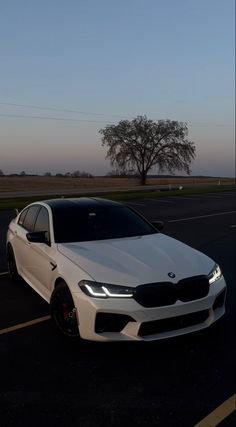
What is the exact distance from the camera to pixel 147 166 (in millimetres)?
64375

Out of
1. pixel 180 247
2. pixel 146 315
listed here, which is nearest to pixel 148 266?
pixel 146 315

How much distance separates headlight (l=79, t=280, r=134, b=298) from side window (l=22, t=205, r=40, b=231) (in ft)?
7.83

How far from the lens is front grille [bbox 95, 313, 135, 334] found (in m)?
4.08

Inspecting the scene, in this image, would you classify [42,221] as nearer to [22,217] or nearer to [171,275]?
[22,217]

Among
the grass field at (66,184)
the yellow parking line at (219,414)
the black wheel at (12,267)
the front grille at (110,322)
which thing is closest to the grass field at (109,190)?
the grass field at (66,184)

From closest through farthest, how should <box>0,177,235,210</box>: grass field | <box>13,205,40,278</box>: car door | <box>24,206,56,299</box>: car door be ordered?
<box>24,206,56,299</box>: car door, <box>13,205,40,278</box>: car door, <box>0,177,235,210</box>: grass field

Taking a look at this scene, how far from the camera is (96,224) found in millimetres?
5734

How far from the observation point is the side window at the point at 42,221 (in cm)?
582

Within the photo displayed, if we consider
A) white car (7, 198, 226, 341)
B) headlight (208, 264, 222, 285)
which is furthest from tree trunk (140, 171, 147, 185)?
headlight (208, 264, 222, 285)

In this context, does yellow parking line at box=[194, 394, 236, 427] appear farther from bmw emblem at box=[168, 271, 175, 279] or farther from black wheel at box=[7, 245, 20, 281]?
black wheel at box=[7, 245, 20, 281]

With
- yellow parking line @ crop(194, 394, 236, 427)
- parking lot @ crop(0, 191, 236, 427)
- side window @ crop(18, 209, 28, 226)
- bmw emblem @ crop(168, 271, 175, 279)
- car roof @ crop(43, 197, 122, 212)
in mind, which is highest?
car roof @ crop(43, 197, 122, 212)

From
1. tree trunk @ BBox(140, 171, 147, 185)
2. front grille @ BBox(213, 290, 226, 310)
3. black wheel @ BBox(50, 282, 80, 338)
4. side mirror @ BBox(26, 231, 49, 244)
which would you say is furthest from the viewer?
tree trunk @ BBox(140, 171, 147, 185)

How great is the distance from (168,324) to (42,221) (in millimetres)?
2564

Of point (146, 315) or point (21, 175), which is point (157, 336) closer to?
point (146, 315)
